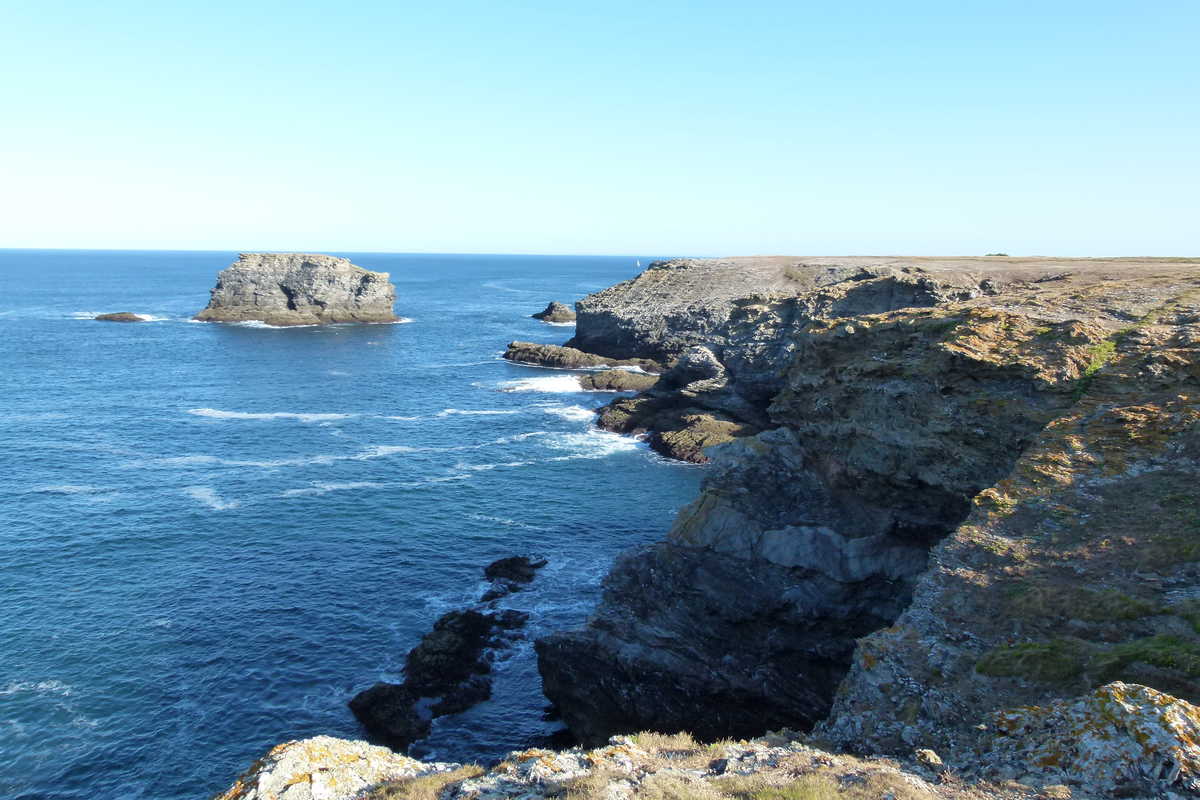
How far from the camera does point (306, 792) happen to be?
14031mm

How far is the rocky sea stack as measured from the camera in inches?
5497

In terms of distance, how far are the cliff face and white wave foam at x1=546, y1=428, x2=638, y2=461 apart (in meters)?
27.0

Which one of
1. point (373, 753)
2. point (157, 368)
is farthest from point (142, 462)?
point (373, 753)

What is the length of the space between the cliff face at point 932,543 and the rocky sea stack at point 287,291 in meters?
121

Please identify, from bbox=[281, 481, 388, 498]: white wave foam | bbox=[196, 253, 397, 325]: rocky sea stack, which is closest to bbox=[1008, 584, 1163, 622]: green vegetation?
bbox=[281, 481, 388, 498]: white wave foam

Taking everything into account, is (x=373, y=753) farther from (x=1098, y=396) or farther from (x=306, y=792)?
(x=1098, y=396)

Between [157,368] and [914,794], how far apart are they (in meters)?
102

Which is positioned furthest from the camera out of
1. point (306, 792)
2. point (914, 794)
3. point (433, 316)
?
point (433, 316)

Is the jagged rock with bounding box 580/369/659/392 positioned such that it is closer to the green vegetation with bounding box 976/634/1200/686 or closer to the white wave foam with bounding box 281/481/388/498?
the white wave foam with bounding box 281/481/388/498

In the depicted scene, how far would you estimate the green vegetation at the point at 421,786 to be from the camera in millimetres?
13695

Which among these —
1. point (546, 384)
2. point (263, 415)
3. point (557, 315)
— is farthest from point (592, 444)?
point (557, 315)

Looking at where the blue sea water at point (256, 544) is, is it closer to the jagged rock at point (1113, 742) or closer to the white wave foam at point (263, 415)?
the white wave foam at point (263, 415)

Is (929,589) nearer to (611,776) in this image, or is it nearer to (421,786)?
(611,776)

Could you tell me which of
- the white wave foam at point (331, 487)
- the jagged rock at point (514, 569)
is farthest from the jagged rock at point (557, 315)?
the jagged rock at point (514, 569)
